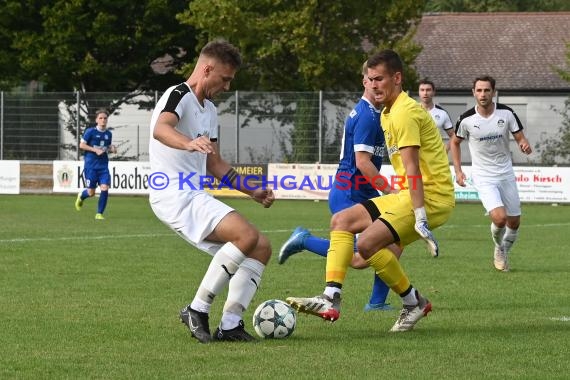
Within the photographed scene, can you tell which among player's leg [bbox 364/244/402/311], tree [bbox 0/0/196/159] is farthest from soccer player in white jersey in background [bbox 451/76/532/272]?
tree [bbox 0/0/196/159]

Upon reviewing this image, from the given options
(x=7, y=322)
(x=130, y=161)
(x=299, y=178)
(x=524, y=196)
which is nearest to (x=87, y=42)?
(x=130, y=161)

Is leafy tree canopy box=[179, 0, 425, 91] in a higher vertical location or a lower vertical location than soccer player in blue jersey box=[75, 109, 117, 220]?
higher

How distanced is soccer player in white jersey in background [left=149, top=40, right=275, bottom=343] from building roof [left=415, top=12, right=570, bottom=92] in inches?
1636

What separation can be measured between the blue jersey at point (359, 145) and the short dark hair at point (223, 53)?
1920mm

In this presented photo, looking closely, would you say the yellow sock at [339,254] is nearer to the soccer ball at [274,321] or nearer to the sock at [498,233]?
the soccer ball at [274,321]

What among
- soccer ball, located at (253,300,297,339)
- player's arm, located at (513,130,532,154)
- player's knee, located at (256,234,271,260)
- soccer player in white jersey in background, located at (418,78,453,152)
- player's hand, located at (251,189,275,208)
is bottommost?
soccer ball, located at (253,300,297,339)

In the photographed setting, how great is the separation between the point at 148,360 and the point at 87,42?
113ft

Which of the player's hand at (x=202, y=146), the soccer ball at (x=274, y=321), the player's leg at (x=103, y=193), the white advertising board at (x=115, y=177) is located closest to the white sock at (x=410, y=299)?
the soccer ball at (x=274, y=321)

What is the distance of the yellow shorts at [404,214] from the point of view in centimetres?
802

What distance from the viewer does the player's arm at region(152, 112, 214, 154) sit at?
6.91m

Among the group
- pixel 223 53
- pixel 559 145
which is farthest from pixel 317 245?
pixel 559 145

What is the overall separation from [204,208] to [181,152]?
1.27 feet

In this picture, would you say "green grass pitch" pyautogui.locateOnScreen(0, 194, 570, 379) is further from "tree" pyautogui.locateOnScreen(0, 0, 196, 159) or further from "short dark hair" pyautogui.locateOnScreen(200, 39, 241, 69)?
"tree" pyautogui.locateOnScreen(0, 0, 196, 159)

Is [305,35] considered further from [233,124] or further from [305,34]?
[233,124]
